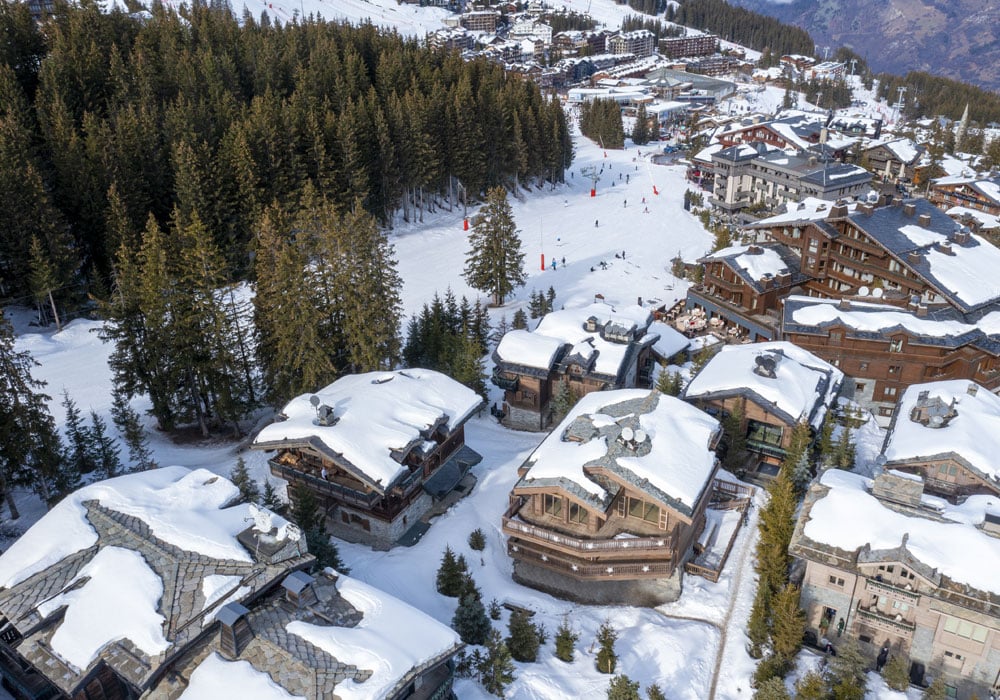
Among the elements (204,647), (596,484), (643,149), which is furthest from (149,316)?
(643,149)

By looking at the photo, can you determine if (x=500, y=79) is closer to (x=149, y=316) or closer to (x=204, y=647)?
(x=149, y=316)

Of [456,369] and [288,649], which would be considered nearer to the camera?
[288,649]

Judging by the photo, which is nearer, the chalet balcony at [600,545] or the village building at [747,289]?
the chalet balcony at [600,545]

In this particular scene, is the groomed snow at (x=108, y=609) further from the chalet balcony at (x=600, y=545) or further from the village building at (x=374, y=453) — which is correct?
the chalet balcony at (x=600, y=545)

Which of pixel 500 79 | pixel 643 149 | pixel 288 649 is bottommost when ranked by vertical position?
pixel 643 149

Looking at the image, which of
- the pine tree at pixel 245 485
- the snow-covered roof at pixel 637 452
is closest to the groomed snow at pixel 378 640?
the snow-covered roof at pixel 637 452
